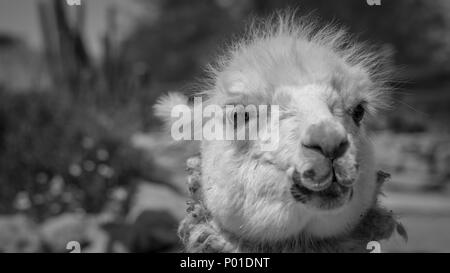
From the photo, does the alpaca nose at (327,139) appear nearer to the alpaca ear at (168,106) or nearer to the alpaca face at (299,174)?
the alpaca face at (299,174)

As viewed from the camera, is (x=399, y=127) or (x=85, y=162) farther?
(x=399, y=127)

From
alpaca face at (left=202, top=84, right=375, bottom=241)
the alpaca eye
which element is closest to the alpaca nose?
alpaca face at (left=202, top=84, right=375, bottom=241)

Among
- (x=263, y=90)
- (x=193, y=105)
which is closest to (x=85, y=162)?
(x=193, y=105)

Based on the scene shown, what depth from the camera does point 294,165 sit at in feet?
4.99

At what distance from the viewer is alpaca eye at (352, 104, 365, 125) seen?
1745 millimetres

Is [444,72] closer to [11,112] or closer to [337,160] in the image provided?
[11,112]

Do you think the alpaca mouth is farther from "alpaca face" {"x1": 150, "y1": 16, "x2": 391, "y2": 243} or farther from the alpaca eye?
the alpaca eye

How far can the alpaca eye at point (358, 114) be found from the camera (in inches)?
68.7

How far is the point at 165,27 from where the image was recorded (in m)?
16.0

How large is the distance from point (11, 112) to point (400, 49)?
11.2 m

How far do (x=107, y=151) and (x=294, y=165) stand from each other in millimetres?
5230

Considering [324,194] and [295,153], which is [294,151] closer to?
[295,153]

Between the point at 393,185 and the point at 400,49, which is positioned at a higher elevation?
the point at 400,49

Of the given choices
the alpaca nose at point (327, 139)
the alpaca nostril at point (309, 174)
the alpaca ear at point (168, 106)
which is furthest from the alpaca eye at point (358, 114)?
the alpaca ear at point (168, 106)
